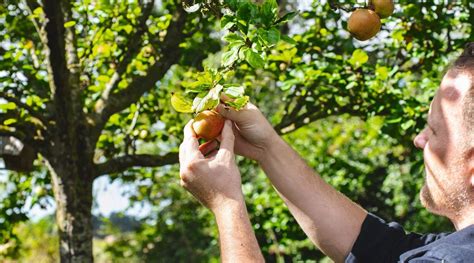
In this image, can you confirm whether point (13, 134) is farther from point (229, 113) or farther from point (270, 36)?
point (270, 36)

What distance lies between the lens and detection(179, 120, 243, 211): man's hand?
165 centimetres

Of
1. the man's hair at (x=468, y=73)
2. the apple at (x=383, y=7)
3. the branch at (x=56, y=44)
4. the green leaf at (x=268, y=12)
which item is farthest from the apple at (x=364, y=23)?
the branch at (x=56, y=44)

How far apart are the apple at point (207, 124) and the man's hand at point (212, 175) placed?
5 centimetres

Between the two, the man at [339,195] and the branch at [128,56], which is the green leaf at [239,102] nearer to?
the man at [339,195]

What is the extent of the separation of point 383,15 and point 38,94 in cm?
274

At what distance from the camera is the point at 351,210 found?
2018 millimetres

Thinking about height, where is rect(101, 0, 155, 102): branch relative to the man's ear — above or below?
below

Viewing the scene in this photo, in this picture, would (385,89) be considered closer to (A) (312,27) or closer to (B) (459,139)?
(A) (312,27)

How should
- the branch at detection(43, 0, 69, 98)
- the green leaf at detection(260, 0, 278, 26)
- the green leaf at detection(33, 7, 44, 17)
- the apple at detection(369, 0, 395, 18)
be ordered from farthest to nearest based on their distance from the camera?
the green leaf at detection(33, 7, 44, 17) → the branch at detection(43, 0, 69, 98) → the apple at detection(369, 0, 395, 18) → the green leaf at detection(260, 0, 278, 26)

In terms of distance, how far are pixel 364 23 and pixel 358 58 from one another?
1.54m

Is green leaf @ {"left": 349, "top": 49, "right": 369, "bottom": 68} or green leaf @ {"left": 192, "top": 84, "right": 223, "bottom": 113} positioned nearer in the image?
green leaf @ {"left": 192, "top": 84, "right": 223, "bottom": 113}

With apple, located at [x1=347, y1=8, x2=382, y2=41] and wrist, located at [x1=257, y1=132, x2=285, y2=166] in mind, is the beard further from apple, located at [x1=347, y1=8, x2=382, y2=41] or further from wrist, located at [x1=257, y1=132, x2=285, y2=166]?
apple, located at [x1=347, y1=8, x2=382, y2=41]

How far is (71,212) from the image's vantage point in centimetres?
394

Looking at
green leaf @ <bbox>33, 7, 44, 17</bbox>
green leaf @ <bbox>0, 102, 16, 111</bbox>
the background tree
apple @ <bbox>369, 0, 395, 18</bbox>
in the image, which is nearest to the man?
apple @ <bbox>369, 0, 395, 18</bbox>
